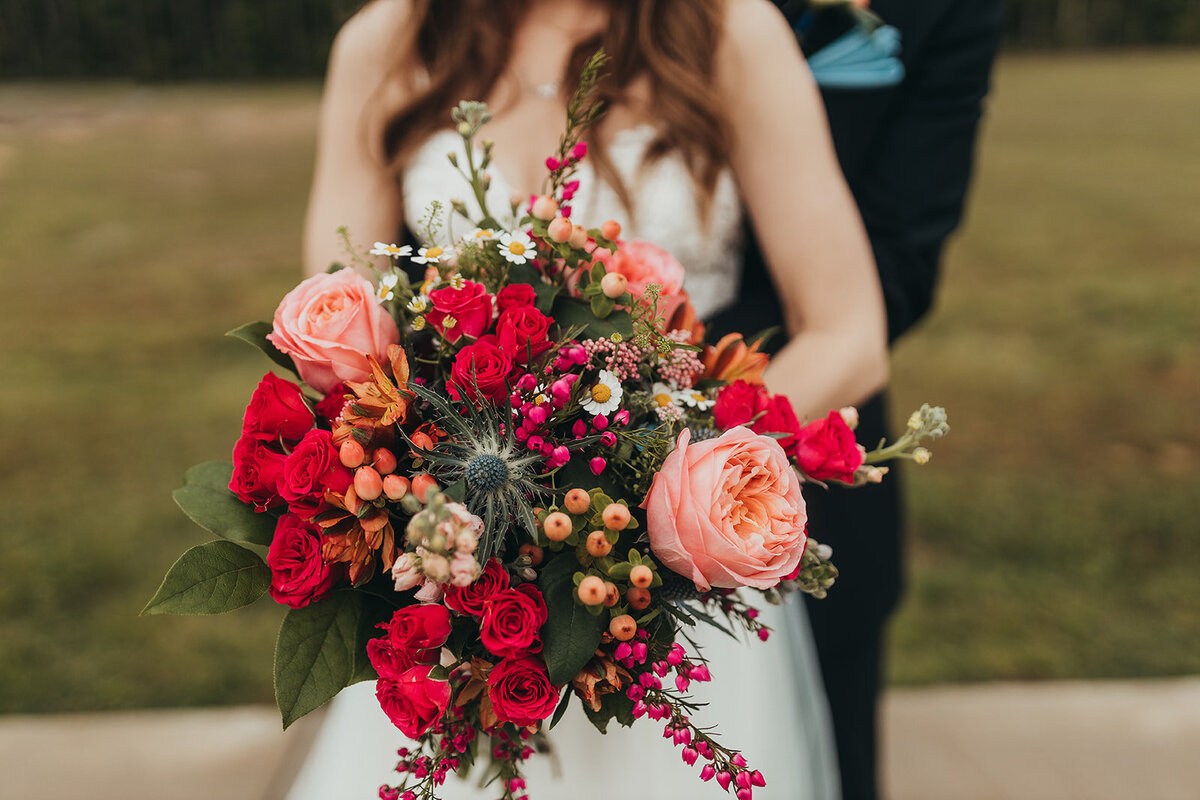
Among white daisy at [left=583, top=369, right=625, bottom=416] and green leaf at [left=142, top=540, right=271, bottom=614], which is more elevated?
white daisy at [left=583, top=369, right=625, bottom=416]

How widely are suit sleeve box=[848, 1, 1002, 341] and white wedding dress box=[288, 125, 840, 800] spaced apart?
1.48 ft

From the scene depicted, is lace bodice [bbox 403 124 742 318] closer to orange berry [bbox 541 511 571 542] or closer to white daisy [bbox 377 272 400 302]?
white daisy [bbox 377 272 400 302]

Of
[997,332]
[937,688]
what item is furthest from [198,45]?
[937,688]

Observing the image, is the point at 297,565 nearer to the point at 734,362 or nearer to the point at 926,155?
the point at 734,362

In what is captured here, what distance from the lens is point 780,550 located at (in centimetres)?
98

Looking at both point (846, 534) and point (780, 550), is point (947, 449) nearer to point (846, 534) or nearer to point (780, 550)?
point (846, 534)

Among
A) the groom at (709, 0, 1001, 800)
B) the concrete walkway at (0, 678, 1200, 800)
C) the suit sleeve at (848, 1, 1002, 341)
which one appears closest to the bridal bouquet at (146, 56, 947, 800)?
the groom at (709, 0, 1001, 800)

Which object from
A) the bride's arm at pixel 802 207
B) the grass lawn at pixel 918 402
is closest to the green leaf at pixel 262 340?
the bride's arm at pixel 802 207

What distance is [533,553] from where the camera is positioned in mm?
1020

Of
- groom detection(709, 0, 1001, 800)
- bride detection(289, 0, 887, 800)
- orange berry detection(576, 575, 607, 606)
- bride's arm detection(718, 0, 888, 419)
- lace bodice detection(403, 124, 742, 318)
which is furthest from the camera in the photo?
groom detection(709, 0, 1001, 800)

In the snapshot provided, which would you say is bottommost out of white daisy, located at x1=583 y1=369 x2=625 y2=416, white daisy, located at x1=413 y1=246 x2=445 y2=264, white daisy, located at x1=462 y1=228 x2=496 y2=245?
white daisy, located at x1=583 y1=369 x2=625 y2=416

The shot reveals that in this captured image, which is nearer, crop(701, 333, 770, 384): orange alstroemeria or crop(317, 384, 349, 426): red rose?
crop(317, 384, 349, 426): red rose

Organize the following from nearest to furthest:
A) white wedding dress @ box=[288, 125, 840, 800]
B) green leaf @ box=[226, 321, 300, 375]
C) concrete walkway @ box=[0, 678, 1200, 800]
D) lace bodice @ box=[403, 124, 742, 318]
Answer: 1. green leaf @ box=[226, 321, 300, 375]
2. white wedding dress @ box=[288, 125, 840, 800]
3. lace bodice @ box=[403, 124, 742, 318]
4. concrete walkway @ box=[0, 678, 1200, 800]

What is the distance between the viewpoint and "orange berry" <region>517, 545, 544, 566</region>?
3.34ft
